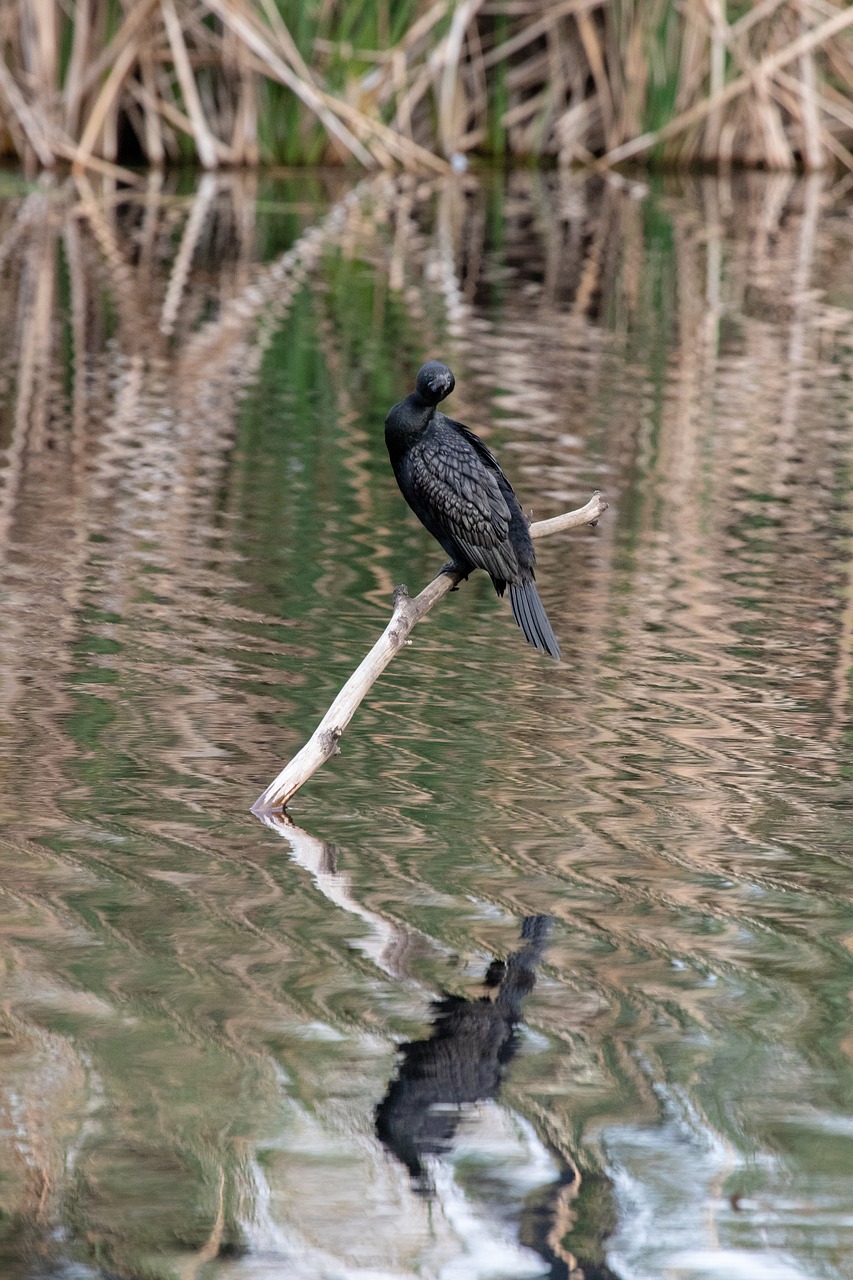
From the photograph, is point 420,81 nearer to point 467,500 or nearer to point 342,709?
point 467,500

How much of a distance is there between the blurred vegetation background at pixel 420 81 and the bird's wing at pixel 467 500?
364 inches

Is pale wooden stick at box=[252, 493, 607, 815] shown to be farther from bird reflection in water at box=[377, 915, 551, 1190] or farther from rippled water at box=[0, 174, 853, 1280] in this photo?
bird reflection in water at box=[377, 915, 551, 1190]

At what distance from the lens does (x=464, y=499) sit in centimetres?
371

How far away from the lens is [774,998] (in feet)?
9.51

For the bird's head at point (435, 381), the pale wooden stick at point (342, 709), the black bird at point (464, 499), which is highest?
the bird's head at point (435, 381)

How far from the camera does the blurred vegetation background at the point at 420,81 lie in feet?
41.2

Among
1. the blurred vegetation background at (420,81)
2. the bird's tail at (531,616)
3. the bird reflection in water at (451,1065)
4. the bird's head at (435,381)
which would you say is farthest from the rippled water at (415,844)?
the blurred vegetation background at (420,81)

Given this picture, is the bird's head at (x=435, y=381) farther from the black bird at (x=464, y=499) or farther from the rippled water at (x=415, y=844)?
the rippled water at (x=415, y=844)

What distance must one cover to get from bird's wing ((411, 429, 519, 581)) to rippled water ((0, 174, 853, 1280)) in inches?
Answer: 17.5

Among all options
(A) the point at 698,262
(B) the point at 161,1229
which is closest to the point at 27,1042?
(B) the point at 161,1229

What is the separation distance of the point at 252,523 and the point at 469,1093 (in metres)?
3.32

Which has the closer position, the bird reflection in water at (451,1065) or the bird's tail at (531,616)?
the bird reflection in water at (451,1065)

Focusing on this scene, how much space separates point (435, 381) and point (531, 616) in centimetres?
53

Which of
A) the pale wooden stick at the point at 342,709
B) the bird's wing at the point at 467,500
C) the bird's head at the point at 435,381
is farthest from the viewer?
the bird's wing at the point at 467,500
